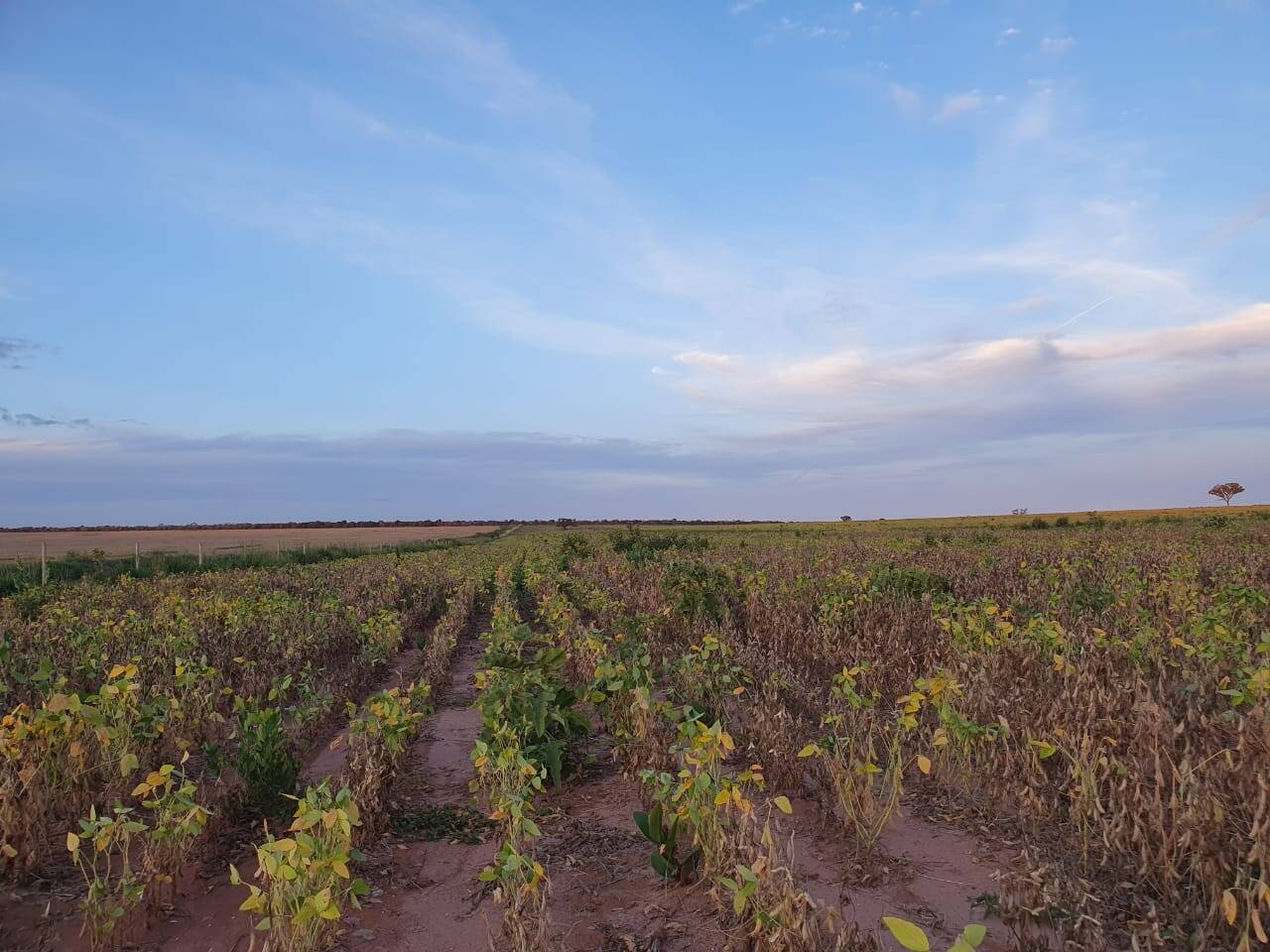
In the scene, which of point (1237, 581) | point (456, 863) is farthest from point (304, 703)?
point (1237, 581)

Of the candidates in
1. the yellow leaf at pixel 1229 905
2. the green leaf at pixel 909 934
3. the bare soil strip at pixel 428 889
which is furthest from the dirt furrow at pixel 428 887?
the yellow leaf at pixel 1229 905

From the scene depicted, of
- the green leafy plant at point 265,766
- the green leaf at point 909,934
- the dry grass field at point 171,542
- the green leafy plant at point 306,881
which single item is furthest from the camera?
the dry grass field at point 171,542

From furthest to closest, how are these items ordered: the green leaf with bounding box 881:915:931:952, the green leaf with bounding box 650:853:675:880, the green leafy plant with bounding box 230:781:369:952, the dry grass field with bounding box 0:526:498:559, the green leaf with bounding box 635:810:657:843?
the dry grass field with bounding box 0:526:498:559 < the green leaf with bounding box 635:810:657:843 < the green leaf with bounding box 650:853:675:880 < the green leafy plant with bounding box 230:781:369:952 < the green leaf with bounding box 881:915:931:952

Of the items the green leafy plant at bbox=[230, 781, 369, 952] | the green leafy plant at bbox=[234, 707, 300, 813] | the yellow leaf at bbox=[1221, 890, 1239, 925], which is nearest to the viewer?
the yellow leaf at bbox=[1221, 890, 1239, 925]

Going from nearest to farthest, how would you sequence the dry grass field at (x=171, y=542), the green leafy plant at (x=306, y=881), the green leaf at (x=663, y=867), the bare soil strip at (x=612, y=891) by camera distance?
1. the green leafy plant at (x=306, y=881)
2. the bare soil strip at (x=612, y=891)
3. the green leaf at (x=663, y=867)
4. the dry grass field at (x=171, y=542)

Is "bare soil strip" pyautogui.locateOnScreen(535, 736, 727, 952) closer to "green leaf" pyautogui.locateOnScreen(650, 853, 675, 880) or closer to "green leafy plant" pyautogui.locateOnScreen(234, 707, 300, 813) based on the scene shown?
"green leaf" pyautogui.locateOnScreen(650, 853, 675, 880)

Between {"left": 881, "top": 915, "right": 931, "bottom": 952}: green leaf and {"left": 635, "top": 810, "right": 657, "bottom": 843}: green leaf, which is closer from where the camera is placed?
{"left": 881, "top": 915, "right": 931, "bottom": 952}: green leaf

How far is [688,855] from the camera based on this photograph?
369 centimetres

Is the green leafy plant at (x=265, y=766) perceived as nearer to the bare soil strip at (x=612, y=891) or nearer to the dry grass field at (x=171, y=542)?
the bare soil strip at (x=612, y=891)

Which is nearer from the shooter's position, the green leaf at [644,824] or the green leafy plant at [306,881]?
the green leafy plant at [306,881]

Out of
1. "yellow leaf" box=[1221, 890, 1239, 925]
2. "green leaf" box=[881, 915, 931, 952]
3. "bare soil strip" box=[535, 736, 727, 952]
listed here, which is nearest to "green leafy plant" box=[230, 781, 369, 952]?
"bare soil strip" box=[535, 736, 727, 952]

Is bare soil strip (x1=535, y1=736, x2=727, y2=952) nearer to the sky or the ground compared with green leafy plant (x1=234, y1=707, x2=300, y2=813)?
nearer to the ground

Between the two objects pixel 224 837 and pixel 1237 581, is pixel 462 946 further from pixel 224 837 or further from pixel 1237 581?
pixel 1237 581

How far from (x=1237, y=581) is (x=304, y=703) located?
11.1 meters
